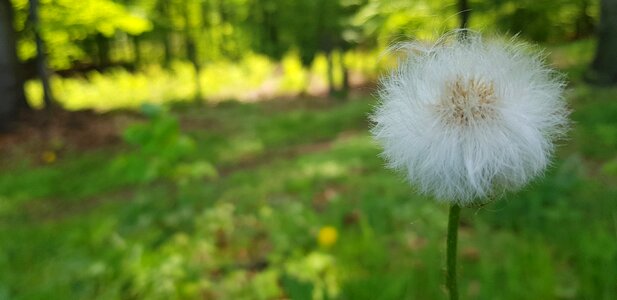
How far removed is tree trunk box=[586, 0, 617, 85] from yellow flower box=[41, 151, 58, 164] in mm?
7765

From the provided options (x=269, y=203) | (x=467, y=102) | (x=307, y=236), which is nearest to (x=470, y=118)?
(x=467, y=102)

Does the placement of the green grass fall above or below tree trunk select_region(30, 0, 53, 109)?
below

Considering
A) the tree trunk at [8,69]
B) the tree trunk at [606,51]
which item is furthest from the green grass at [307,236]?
the tree trunk at [8,69]

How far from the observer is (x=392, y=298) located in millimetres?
1519

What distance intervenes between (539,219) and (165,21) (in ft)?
46.1

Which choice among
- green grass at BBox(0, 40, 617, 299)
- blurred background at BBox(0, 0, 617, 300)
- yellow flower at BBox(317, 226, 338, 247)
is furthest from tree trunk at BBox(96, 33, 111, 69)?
yellow flower at BBox(317, 226, 338, 247)

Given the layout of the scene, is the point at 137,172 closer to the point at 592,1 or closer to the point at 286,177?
the point at 286,177

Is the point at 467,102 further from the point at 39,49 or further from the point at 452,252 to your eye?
the point at 39,49

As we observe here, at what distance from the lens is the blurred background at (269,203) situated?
217 centimetres

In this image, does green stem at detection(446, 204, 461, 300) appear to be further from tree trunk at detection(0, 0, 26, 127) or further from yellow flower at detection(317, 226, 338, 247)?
tree trunk at detection(0, 0, 26, 127)

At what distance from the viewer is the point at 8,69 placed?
8117 millimetres

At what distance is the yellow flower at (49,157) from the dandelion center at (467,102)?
7.00 m

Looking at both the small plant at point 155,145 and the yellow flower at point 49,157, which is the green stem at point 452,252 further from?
the yellow flower at point 49,157

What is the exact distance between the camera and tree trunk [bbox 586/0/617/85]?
6.62 m
